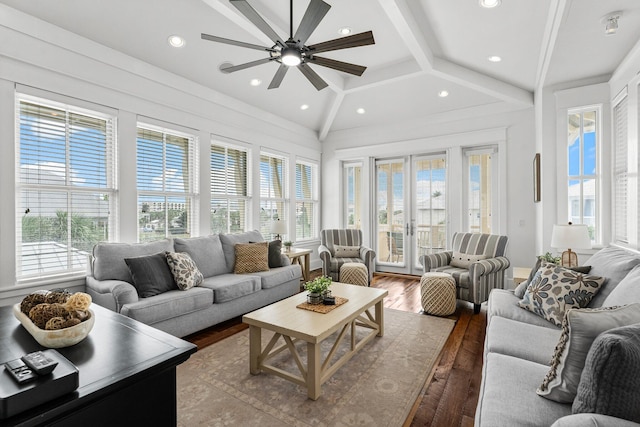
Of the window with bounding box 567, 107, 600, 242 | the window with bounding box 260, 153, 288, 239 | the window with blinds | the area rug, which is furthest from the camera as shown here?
the window with bounding box 260, 153, 288, 239

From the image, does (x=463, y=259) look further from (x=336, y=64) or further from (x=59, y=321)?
(x=59, y=321)

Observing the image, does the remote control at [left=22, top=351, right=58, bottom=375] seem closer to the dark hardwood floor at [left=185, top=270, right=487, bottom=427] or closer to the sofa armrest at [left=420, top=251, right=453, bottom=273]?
the dark hardwood floor at [left=185, top=270, right=487, bottom=427]

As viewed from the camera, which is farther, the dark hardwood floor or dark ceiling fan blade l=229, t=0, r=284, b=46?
dark ceiling fan blade l=229, t=0, r=284, b=46

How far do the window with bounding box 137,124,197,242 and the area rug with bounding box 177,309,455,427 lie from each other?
1.82 metres

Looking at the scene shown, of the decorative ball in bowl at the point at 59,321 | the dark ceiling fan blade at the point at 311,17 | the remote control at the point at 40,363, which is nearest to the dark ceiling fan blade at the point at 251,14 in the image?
the dark ceiling fan blade at the point at 311,17

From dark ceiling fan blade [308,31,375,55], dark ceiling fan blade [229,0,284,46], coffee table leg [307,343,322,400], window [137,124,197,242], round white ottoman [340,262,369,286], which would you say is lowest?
coffee table leg [307,343,322,400]

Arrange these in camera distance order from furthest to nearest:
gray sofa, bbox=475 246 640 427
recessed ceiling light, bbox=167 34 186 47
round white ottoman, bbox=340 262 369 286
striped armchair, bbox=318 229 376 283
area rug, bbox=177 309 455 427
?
striped armchair, bbox=318 229 376 283, round white ottoman, bbox=340 262 369 286, recessed ceiling light, bbox=167 34 186 47, area rug, bbox=177 309 455 427, gray sofa, bbox=475 246 640 427

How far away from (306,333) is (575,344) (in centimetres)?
145

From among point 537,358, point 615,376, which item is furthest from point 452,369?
point 615,376

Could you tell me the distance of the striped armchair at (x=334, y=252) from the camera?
4.95 m

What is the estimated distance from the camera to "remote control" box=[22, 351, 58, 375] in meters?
0.76

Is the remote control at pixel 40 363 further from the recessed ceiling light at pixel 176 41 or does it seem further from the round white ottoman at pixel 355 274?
the round white ottoman at pixel 355 274

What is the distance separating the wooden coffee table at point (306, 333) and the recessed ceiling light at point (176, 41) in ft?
10.3

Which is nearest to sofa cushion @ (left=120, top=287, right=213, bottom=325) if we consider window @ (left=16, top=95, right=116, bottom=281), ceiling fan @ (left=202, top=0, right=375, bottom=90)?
window @ (left=16, top=95, right=116, bottom=281)
